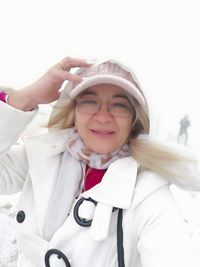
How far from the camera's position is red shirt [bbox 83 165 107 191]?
2.21ft

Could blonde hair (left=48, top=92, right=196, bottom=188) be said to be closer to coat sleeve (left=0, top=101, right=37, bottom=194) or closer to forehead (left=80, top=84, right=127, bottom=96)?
forehead (left=80, top=84, right=127, bottom=96)

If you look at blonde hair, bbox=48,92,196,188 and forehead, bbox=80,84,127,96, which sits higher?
forehead, bbox=80,84,127,96

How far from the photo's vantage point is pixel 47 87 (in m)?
0.67

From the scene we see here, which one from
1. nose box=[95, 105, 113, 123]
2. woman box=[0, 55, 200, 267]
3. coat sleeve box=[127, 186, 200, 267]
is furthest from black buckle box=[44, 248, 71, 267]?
nose box=[95, 105, 113, 123]

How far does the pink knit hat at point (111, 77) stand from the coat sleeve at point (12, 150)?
0.13 m

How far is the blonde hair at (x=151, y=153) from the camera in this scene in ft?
2.11

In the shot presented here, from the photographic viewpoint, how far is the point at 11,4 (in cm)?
298

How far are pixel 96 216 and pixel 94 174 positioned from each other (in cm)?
12

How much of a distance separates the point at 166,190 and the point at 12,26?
2.85 m

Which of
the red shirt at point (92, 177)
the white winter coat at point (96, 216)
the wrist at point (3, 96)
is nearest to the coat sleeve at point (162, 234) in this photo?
the white winter coat at point (96, 216)

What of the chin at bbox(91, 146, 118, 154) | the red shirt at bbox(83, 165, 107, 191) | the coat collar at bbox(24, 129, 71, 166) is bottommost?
the red shirt at bbox(83, 165, 107, 191)

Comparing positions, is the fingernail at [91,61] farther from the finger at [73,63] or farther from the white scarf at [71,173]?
→ the white scarf at [71,173]

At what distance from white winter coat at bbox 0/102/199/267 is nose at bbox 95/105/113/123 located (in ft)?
0.29

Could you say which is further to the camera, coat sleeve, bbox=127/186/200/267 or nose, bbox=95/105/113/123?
nose, bbox=95/105/113/123
